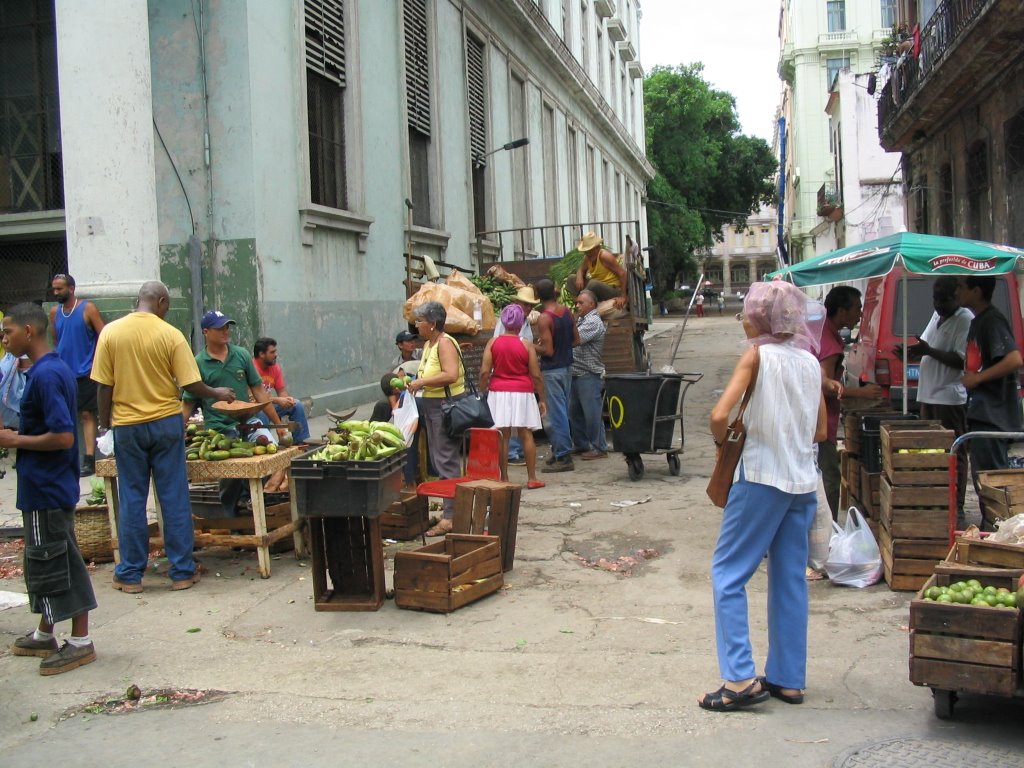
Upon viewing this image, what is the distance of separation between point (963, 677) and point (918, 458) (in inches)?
85.5

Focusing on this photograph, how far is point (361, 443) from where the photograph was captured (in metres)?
6.07

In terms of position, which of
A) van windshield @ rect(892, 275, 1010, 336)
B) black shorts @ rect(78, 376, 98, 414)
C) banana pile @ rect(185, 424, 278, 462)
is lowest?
banana pile @ rect(185, 424, 278, 462)

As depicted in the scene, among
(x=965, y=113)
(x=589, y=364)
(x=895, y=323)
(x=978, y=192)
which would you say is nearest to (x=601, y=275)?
(x=589, y=364)

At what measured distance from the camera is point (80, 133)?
974cm

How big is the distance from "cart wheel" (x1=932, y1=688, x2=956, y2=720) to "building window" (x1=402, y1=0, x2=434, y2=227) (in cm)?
1337

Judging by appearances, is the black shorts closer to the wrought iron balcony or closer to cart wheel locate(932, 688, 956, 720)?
cart wheel locate(932, 688, 956, 720)

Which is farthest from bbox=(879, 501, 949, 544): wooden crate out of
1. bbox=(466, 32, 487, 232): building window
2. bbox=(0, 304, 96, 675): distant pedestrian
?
bbox=(466, 32, 487, 232): building window

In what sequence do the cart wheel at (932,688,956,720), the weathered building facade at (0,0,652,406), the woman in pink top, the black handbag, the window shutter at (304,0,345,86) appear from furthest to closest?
1. the window shutter at (304,0,345,86)
2. the weathered building facade at (0,0,652,406)
3. the woman in pink top
4. the black handbag
5. the cart wheel at (932,688,956,720)

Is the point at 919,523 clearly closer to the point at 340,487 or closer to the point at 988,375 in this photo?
the point at 988,375

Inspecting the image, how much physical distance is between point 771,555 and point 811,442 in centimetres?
53

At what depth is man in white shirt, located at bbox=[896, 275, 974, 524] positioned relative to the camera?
7.34 meters

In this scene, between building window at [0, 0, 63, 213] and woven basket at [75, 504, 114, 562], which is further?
building window at [0, 0, 63, 213]

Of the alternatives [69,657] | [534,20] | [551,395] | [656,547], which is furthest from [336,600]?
[534,20]

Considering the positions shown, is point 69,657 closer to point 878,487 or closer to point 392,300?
point 878,487
